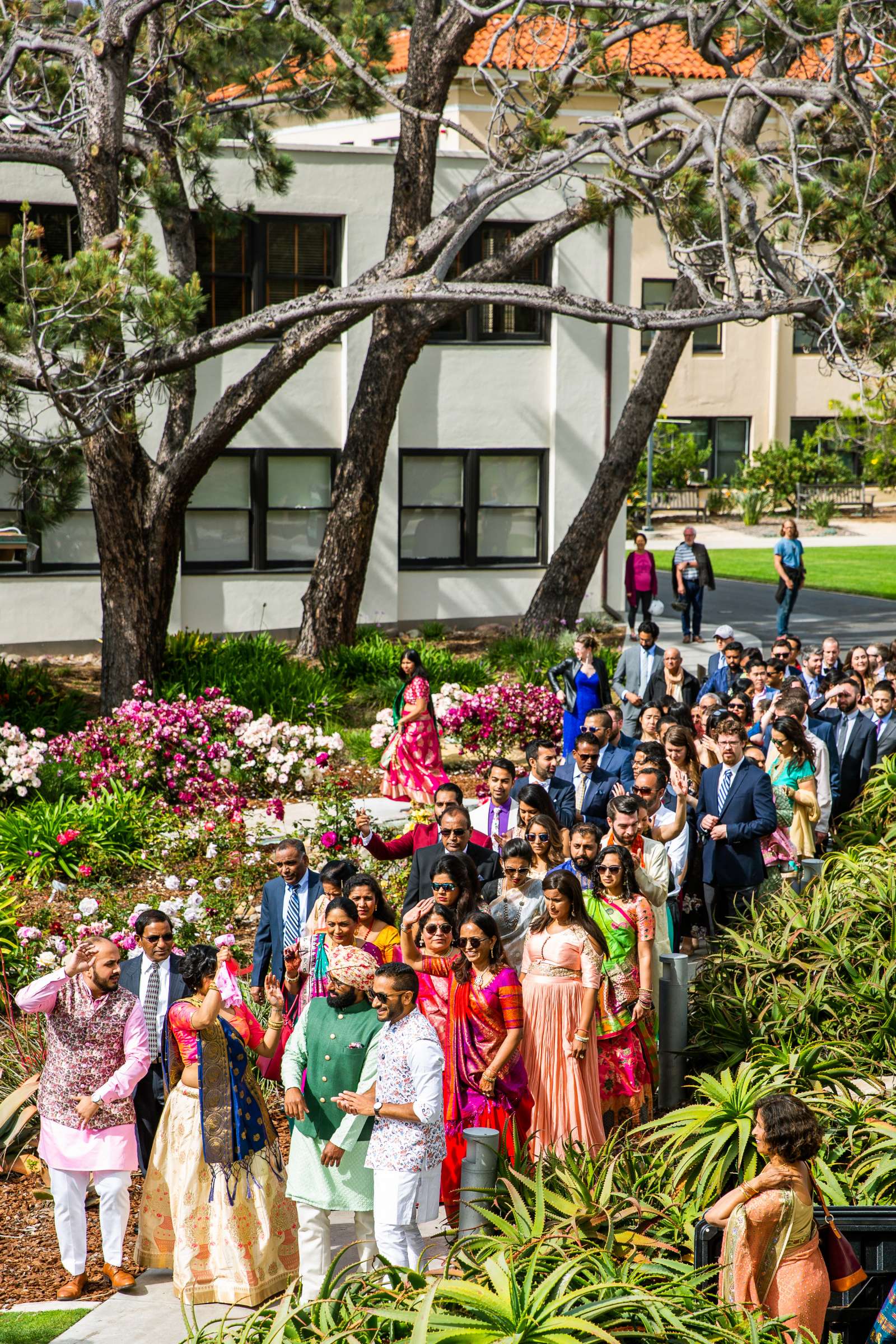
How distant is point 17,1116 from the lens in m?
8.28

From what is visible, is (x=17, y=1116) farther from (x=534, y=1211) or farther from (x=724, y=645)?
(x=724, y=645)

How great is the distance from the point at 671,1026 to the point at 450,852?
154 cm

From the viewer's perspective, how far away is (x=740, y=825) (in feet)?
32.3

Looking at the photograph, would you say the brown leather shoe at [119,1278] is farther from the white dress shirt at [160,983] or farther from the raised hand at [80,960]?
the raised hand at [80,960]

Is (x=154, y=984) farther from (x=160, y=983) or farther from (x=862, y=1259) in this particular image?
(x=862, y=1259)

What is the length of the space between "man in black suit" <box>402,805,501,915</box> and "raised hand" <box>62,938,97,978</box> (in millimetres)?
2193

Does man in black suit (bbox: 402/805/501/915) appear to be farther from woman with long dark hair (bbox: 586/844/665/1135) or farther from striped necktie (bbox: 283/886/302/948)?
woman with long dark hair (bbox: 586/844/665/1135)

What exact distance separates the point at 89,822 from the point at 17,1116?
466cm

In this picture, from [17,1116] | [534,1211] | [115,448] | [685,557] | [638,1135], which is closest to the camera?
[534,1211]

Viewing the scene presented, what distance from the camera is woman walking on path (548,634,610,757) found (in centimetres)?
1391

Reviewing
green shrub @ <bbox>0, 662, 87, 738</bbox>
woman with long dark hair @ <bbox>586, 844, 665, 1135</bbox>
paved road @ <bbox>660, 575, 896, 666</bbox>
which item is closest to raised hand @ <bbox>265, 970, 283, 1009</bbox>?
woman with long dark hair @ <bbox>586, 844, 665, 1135</bbox>


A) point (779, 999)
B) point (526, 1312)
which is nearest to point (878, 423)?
point (779, 999)

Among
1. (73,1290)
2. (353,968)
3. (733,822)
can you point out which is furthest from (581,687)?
(73,1290)

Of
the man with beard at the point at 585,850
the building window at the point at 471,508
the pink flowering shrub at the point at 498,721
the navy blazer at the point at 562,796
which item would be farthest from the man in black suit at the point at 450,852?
the building window at the point at 471,508
